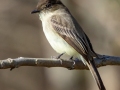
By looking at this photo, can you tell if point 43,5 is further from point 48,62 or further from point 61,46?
point 48,62

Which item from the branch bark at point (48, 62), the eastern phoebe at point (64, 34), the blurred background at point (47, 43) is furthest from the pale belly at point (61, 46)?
the blurred background at point (47, 43)

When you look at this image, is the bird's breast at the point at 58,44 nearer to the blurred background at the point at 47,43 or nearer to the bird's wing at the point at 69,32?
the bird's wing at the point at 69,32

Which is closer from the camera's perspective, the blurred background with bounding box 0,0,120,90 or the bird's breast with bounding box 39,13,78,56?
the bird's breast with bounding box 39,13,78,56

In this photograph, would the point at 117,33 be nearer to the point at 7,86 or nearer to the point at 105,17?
the point at 105,17

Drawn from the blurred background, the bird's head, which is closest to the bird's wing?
the bird's head

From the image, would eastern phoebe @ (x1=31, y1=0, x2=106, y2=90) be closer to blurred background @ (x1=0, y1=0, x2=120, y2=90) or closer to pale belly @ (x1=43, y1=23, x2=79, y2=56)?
pale belly @ (x1=43, y1=23, x2=79, y2=56)

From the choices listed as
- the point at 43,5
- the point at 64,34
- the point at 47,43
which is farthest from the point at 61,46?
the point at 47,43

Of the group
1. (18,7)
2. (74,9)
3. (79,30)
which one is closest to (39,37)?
(18,7)
